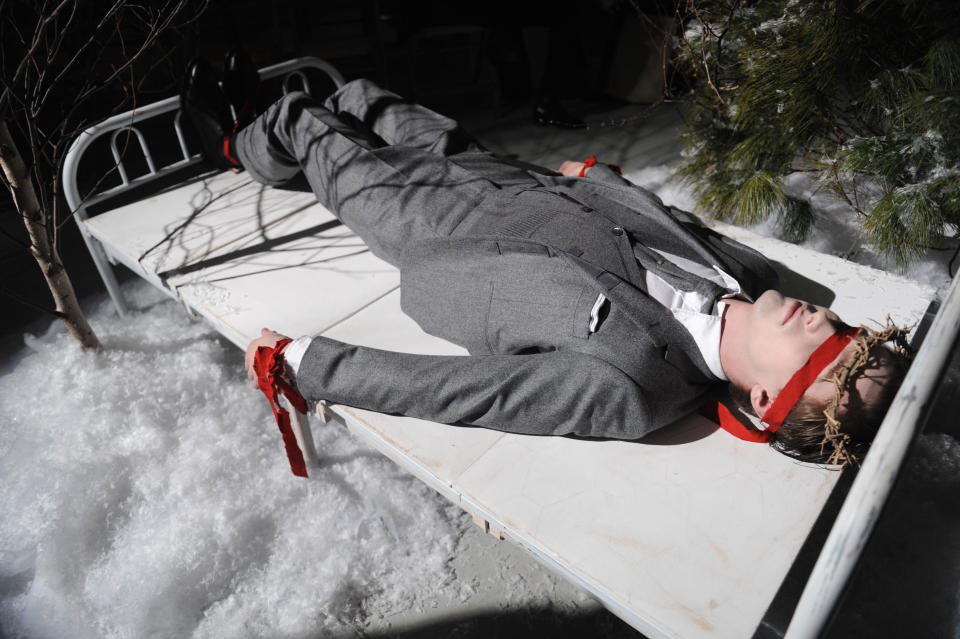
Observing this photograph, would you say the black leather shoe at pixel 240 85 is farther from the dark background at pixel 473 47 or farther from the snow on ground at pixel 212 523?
the dark background at pixel 473 47

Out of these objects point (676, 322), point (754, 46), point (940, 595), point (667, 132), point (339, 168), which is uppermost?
point (754, 46)

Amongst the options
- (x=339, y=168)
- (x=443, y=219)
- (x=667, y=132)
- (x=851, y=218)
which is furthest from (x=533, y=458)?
(x=667, y=132)

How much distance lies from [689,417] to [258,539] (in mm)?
993

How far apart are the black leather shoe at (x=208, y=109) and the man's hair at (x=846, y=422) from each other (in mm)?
1899

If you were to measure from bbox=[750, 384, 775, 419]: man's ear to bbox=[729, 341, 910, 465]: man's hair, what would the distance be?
5 cm

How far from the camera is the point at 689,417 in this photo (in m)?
1.24

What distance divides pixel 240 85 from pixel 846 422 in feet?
6.72

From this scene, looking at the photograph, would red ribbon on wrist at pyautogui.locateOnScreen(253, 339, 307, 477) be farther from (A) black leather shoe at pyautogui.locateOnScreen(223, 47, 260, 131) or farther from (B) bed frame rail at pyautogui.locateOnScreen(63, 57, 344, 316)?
(A) black leather shoe at pyautogui.locateOnScreen(223, 47, 260, 131)

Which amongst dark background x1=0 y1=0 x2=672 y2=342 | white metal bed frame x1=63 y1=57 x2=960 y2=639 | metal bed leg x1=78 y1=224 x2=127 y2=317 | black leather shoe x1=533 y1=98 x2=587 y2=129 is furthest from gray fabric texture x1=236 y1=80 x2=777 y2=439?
dark background x1=0 y1=0 x2=672 y2=342

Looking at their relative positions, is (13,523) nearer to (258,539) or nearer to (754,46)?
(258,539)

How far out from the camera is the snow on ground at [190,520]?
1.28 m

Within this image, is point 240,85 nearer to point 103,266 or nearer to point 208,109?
point 208,109

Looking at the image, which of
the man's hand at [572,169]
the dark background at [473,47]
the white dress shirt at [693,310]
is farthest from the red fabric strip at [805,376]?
the dark background at [473,47]

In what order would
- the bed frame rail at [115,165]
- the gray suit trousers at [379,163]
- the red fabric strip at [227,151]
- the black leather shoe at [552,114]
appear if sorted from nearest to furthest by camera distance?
1. the gray suit trousers at [379,163]
2. the bed frame rail at [115,165]
3. the red fabric strip at [227,151]
4. the black leather shoe at [552,114]
